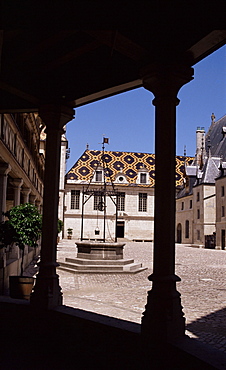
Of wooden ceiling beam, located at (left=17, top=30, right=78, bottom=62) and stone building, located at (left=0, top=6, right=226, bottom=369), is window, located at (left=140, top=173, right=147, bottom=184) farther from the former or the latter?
wooden ceiling beam, located at (left=17, top=30, right=78, bottom=62)

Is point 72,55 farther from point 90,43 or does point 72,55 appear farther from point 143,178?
point 143,178

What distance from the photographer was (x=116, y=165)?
56.1 meters

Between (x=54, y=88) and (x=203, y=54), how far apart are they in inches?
85.6

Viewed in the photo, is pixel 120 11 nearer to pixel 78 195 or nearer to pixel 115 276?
pixel 115 276

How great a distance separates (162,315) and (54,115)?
3107 millimetres

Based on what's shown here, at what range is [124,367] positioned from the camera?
3.55 meters

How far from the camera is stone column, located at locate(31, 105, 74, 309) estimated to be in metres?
4.81

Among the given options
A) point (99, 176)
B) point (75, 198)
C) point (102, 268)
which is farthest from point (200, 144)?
point (102, 268)

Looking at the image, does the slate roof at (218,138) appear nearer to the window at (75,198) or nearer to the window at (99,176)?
the window at (99,176)

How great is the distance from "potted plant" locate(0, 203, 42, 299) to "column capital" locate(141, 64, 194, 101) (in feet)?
14.9

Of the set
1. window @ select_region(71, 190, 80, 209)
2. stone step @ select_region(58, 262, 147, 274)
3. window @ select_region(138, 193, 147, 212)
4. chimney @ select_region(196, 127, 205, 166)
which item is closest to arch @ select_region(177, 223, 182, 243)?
window @ select_region(138, 193, 147, 212)

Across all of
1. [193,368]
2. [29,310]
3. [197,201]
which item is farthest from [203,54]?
[197,201]

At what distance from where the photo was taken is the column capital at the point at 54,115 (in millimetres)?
5238

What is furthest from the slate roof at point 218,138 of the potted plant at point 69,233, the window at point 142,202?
the potted plant at point 69,233
